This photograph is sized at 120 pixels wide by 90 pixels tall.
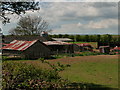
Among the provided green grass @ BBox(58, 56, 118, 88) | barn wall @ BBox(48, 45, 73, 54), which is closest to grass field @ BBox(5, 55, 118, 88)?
green grass @ BBox(58, 56, 118, 88)

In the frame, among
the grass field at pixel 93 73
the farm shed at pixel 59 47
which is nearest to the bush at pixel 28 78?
the grass field at pixel 93 73

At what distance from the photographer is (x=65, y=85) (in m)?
6.97

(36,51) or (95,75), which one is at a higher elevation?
(95,75)

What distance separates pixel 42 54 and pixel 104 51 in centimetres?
1616

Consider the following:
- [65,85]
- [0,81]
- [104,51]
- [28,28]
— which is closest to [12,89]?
[0,81]

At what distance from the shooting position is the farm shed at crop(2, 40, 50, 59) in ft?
102

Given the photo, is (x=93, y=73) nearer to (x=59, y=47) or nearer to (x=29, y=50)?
(x=29, y=50)

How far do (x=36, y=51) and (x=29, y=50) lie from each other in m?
1.27

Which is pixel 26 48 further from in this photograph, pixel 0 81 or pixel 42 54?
pixel 0 81

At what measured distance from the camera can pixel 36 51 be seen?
105ft

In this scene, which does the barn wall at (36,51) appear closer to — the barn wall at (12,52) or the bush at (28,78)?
the barn wall at (12,52)

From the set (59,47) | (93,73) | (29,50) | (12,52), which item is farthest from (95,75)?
(59,47)

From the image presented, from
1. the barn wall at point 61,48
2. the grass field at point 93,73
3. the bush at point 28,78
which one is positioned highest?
the bush at point 28,78

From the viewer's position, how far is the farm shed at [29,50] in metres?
31.1
